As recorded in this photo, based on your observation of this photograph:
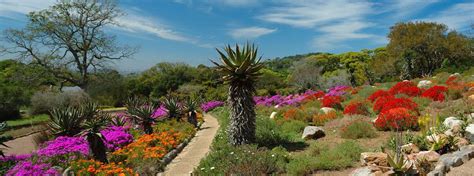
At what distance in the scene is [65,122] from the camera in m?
9.89

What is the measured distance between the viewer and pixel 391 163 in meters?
6.09

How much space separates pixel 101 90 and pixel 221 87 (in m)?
12.2

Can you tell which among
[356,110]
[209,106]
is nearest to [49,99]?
[209,106]

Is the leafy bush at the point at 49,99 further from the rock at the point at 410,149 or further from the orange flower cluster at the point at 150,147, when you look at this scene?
the rock at the point at 410,149

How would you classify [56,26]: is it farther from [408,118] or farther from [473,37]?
[473,37]

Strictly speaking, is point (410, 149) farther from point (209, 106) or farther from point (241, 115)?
point (209, 106)

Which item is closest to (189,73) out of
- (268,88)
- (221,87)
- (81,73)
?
(221,87)

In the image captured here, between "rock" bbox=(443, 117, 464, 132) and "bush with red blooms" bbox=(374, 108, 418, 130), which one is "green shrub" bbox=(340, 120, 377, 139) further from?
"rock" bbox=(443, 117, 464, 132)

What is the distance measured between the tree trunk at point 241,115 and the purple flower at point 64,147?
4255mm

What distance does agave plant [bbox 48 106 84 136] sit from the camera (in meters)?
9.83

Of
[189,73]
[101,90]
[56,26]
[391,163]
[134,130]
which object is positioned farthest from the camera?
[189,73]

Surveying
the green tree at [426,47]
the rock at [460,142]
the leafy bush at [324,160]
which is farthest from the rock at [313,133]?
the green tree at [426,47]

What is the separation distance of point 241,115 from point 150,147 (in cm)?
301

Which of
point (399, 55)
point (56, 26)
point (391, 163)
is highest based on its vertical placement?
point (56, 26)
